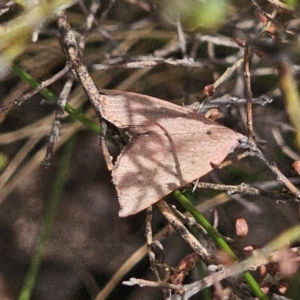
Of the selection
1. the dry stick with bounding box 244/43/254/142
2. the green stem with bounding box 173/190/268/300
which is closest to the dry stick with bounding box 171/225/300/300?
the green stem with bounding box 173/190/268/300

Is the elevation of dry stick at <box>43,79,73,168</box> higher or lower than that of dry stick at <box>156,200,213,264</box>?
higher

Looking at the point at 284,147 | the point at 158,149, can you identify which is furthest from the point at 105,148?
the point at 284,147

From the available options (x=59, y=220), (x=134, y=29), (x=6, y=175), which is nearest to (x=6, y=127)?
(x=6, y=175)

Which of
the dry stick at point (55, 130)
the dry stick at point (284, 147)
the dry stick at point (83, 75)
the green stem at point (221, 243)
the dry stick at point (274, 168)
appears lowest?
the dry stick at point (284, 147)

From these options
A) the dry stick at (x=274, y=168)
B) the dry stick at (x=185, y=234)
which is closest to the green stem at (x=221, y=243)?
the dry stick at (x=185, y=234)

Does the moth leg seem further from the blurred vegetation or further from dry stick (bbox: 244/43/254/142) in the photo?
the blurred vegetation

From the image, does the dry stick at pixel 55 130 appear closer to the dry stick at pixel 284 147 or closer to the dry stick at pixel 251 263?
the dry stick at pixel 251 263

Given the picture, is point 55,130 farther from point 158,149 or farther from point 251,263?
point 251,263

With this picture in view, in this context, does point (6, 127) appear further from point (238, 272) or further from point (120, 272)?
point (238, 272)
